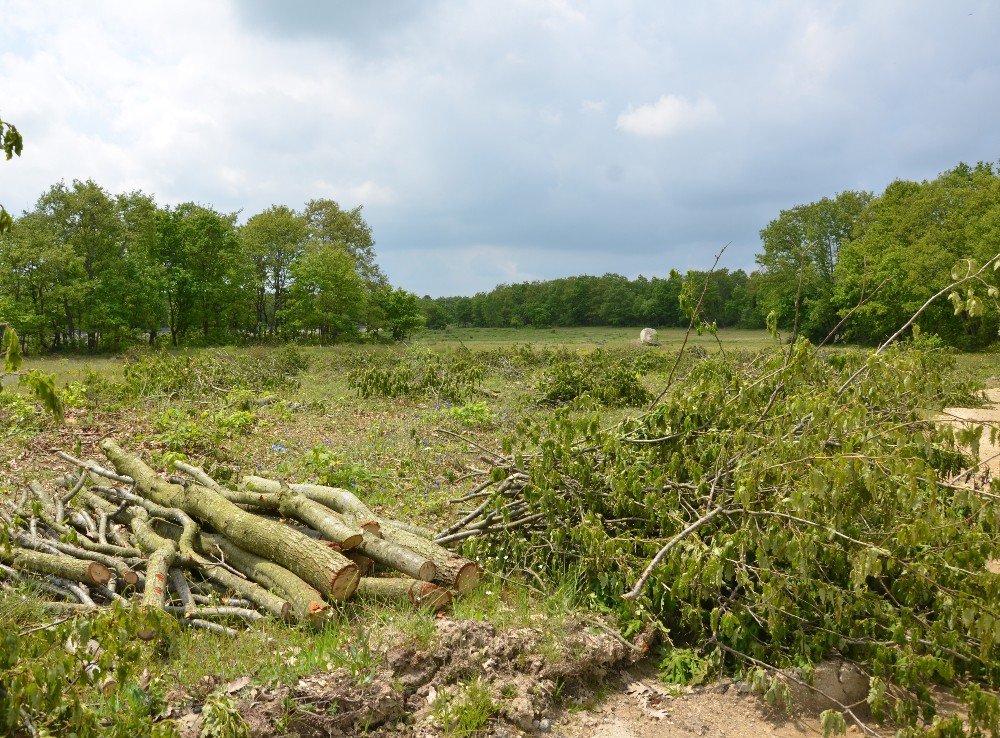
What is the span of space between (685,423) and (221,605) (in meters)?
4.02

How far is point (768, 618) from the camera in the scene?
4238 millimetres

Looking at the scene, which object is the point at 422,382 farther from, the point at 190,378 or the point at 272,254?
the point at 272,254

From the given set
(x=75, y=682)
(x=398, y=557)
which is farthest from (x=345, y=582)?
(x=75, y=682)

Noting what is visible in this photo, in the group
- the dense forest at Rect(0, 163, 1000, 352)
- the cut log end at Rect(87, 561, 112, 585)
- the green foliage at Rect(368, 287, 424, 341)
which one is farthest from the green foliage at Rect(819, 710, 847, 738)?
the green foliage at Rect(368, 287, 424, 341)

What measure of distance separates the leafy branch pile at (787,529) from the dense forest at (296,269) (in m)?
25.9

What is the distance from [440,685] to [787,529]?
2335 millimetres

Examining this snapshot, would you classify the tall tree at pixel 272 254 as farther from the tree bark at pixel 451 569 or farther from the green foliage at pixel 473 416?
the tree bark at pixel 451 569

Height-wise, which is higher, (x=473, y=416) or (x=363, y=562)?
(x=473, y=416)

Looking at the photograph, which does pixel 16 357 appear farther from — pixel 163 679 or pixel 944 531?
pixel 944 531

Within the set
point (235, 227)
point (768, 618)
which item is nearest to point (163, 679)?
point (768, 618)

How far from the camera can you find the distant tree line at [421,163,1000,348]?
3469cm

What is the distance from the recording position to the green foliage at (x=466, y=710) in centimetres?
366

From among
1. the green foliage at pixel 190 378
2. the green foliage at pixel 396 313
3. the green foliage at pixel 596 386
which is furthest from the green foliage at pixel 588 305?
the green foliage at pixel 596 386

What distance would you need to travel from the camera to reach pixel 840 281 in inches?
1686
